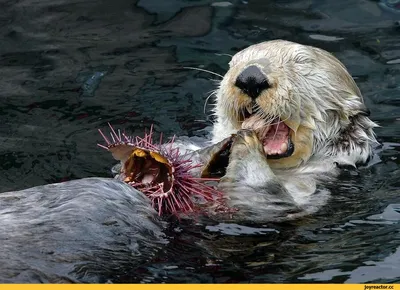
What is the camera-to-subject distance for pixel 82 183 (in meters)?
4.55

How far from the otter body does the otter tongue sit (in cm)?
125

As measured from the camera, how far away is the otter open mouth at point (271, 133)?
537cm

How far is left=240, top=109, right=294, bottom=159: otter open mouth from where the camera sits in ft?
17.6

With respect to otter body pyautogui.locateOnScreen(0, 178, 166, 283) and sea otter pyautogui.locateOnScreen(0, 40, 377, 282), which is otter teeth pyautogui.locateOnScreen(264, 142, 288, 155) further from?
otter body pyautogui.locateOnScreen(0, 178, 166, 283)

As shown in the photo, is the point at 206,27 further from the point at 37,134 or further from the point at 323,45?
the point at 37,134

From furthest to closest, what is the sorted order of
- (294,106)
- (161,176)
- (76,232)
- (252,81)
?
1. (294,106)
2. (252,81)
3. (161,176)
4. (76,232)

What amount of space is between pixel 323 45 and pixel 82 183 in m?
4.27

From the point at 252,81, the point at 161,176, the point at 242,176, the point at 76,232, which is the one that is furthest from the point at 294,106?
the point at 76,232

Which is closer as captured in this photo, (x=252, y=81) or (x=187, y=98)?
(x=252, y=81)

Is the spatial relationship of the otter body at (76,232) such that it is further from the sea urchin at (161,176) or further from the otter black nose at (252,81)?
the otter black nose at (252,81)

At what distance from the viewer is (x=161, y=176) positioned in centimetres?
452

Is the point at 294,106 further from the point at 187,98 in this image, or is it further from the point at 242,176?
the point at 187,98

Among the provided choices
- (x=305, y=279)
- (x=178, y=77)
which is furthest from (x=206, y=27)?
(x=305, y=279)

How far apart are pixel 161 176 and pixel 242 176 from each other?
21.4 inches
